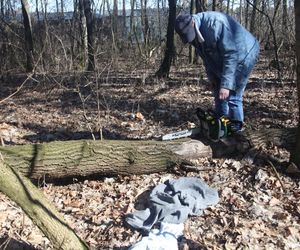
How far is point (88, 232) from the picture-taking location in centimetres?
379

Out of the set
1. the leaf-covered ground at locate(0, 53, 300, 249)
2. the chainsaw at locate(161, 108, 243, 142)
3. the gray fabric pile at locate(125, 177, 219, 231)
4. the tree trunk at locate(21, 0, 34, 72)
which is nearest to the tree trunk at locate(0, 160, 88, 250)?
the leaf-covered ground at locate(0, 53, 300, 249)

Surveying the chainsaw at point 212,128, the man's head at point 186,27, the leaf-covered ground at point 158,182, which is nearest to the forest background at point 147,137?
the leaf-covered ground at point 158,182

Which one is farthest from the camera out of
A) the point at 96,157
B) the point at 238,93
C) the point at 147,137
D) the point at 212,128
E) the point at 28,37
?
the point at 28,37

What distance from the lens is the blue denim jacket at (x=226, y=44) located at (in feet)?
15.3

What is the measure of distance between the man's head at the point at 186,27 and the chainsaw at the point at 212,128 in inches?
37.0

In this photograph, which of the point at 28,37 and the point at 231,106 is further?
the point at 28,37

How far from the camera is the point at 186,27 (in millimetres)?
4516

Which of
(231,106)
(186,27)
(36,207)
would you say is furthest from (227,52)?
(36,207)

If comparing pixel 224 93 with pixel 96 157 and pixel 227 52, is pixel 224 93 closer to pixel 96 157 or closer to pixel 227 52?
pixel 227 52

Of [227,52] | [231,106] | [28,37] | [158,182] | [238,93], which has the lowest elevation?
[158,182]

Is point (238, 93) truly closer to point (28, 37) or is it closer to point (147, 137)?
point (147, 137)

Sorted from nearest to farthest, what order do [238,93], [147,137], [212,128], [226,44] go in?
[226,44], [212,128], [238,93], [147,137]

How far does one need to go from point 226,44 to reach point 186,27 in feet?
1.70

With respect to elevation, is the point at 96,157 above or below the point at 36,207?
below
